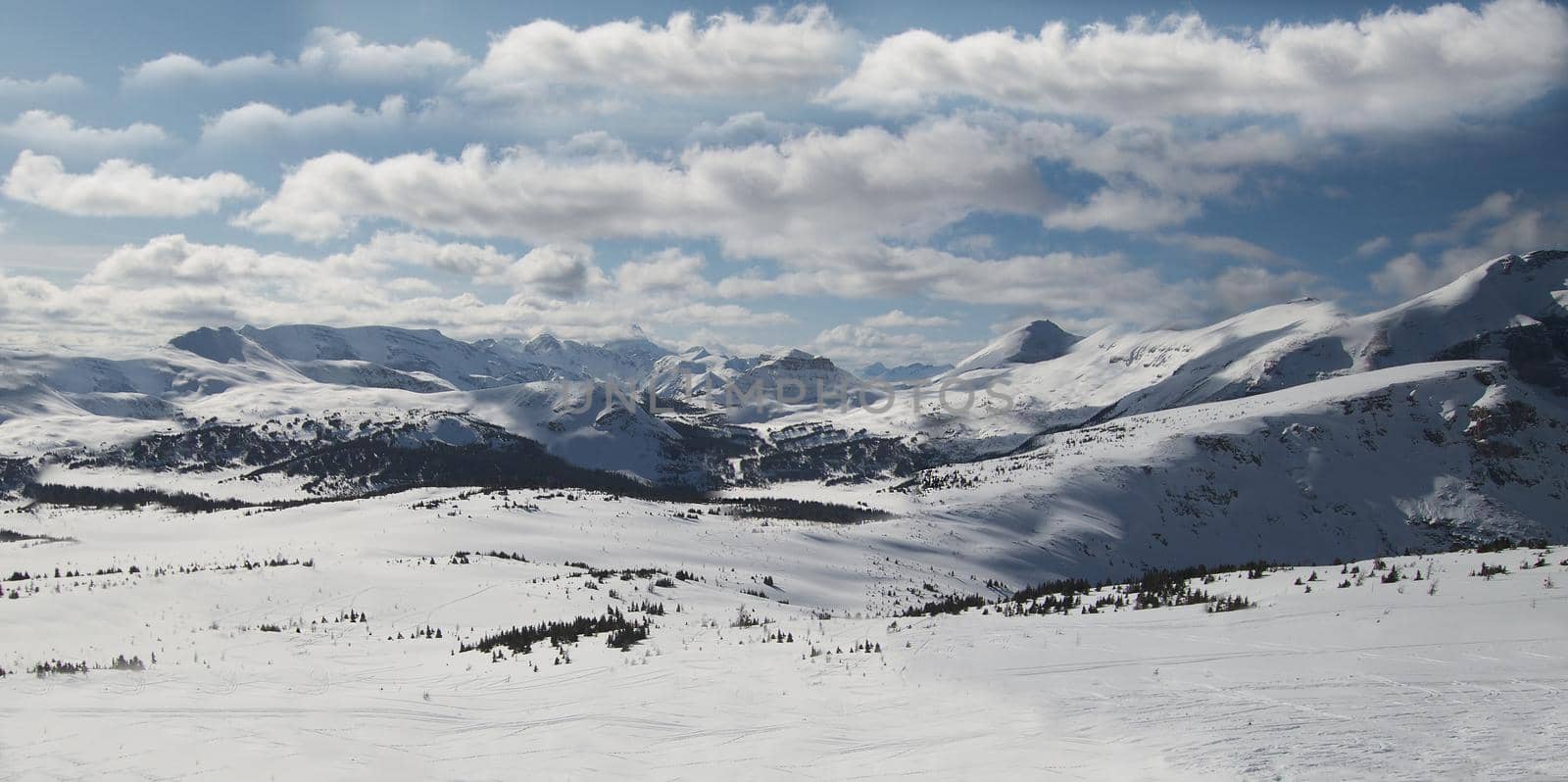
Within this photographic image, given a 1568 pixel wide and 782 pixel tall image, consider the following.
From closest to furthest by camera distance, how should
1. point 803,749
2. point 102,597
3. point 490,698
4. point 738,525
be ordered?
point 803,749, point 490,698, point 102,597, point 738,525

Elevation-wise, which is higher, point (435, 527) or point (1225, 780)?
point (1225, 780)

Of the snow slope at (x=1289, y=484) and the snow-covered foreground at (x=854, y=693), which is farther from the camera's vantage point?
the snow slope at (x=1289, y=484)

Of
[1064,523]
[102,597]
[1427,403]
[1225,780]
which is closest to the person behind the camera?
[1225,780]

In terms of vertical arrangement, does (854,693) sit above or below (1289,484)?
above

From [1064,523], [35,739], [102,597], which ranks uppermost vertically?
A: [35,739]

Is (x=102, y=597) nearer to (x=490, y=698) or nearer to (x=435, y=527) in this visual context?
(x=490, y=698)

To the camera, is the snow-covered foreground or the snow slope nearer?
the snow-covered foreground

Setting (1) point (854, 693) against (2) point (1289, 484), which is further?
(2) point (1289, 484)

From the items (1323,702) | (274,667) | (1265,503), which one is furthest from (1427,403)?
(274,667)
